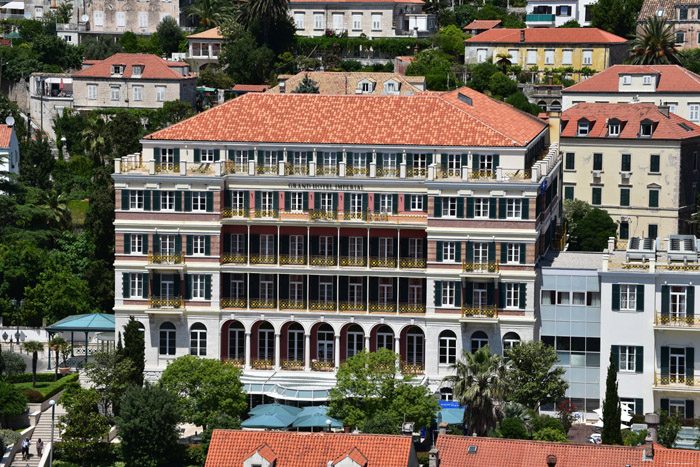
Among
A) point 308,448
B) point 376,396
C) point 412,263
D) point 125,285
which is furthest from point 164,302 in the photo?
point 308,448

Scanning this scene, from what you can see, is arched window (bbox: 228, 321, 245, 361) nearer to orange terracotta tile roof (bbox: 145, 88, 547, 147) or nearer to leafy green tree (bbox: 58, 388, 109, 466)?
orange terracotta tile roof (bbox: 145, 88, 547, 147)

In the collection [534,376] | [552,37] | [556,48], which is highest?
[552,37]

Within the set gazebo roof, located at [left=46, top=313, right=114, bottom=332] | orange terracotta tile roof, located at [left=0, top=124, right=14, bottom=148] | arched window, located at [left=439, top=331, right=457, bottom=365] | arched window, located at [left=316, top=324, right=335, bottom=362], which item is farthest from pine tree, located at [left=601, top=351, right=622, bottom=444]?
orange terracotta tile roof, located at [left=0, top=124, right=14, bottom=148]

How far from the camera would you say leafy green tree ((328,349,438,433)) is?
103 meters

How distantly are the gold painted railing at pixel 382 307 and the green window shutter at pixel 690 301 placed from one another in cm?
1785

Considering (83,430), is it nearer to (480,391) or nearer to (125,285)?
(125,285)

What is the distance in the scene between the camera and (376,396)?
104m

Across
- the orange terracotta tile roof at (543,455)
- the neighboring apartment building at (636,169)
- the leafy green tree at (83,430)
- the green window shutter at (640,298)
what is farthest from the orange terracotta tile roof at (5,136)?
the orange terracotta tile roof at (543,455)

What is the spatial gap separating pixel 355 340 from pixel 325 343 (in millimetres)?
1891

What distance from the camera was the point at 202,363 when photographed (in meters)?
108

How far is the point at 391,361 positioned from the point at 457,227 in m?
9.53

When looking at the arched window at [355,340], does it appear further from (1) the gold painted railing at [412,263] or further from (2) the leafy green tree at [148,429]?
(2) the leafy green tree at [148,429]

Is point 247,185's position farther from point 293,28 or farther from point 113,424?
point 293,28

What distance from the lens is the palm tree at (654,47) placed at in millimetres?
169000
